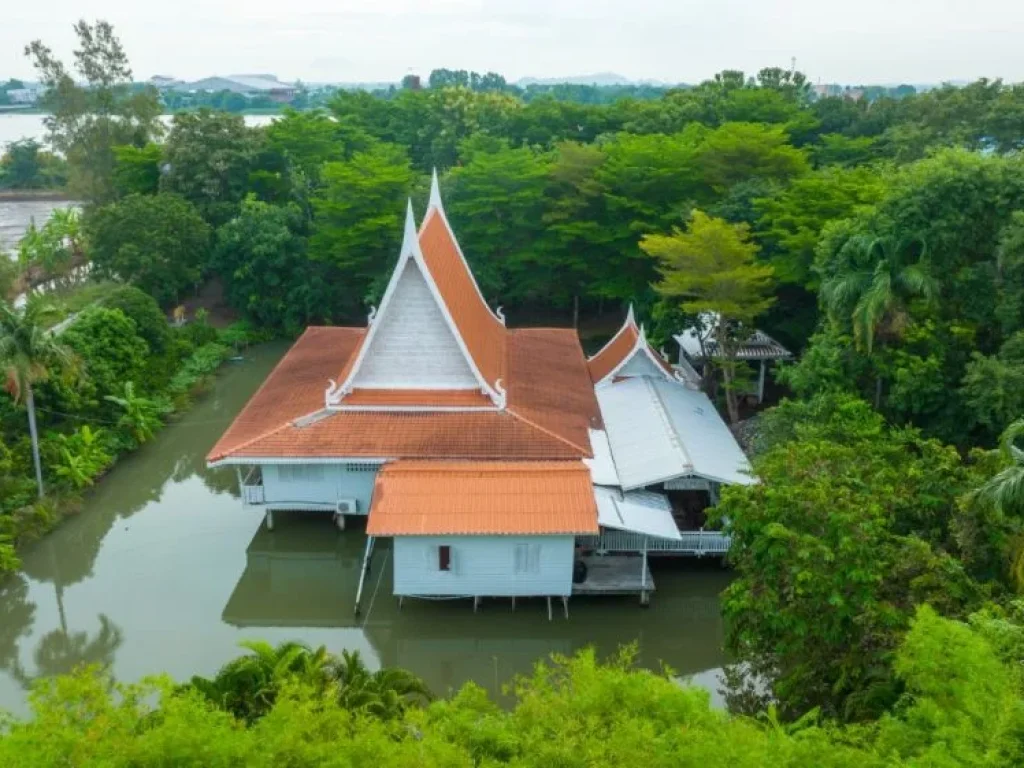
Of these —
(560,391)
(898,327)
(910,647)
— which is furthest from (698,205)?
(910,647)

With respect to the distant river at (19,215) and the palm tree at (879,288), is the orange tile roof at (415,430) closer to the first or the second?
the palm tree at (879,288)

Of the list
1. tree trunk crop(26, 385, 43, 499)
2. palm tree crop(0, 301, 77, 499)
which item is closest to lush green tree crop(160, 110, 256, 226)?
palm tree crop(0, 301, 77, 499)

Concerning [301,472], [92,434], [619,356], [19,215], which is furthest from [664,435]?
[19,215]

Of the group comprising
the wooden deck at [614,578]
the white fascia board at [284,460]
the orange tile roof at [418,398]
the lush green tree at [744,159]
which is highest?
the lush green tree at [744,159]

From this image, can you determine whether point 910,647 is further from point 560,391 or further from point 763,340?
point 763,340

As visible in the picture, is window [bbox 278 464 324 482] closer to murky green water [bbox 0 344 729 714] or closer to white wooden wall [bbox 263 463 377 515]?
white wooden wall [bbox 263 463 377 515]

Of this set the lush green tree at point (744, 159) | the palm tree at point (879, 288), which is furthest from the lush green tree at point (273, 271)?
the palm tree at point (879, 288)
